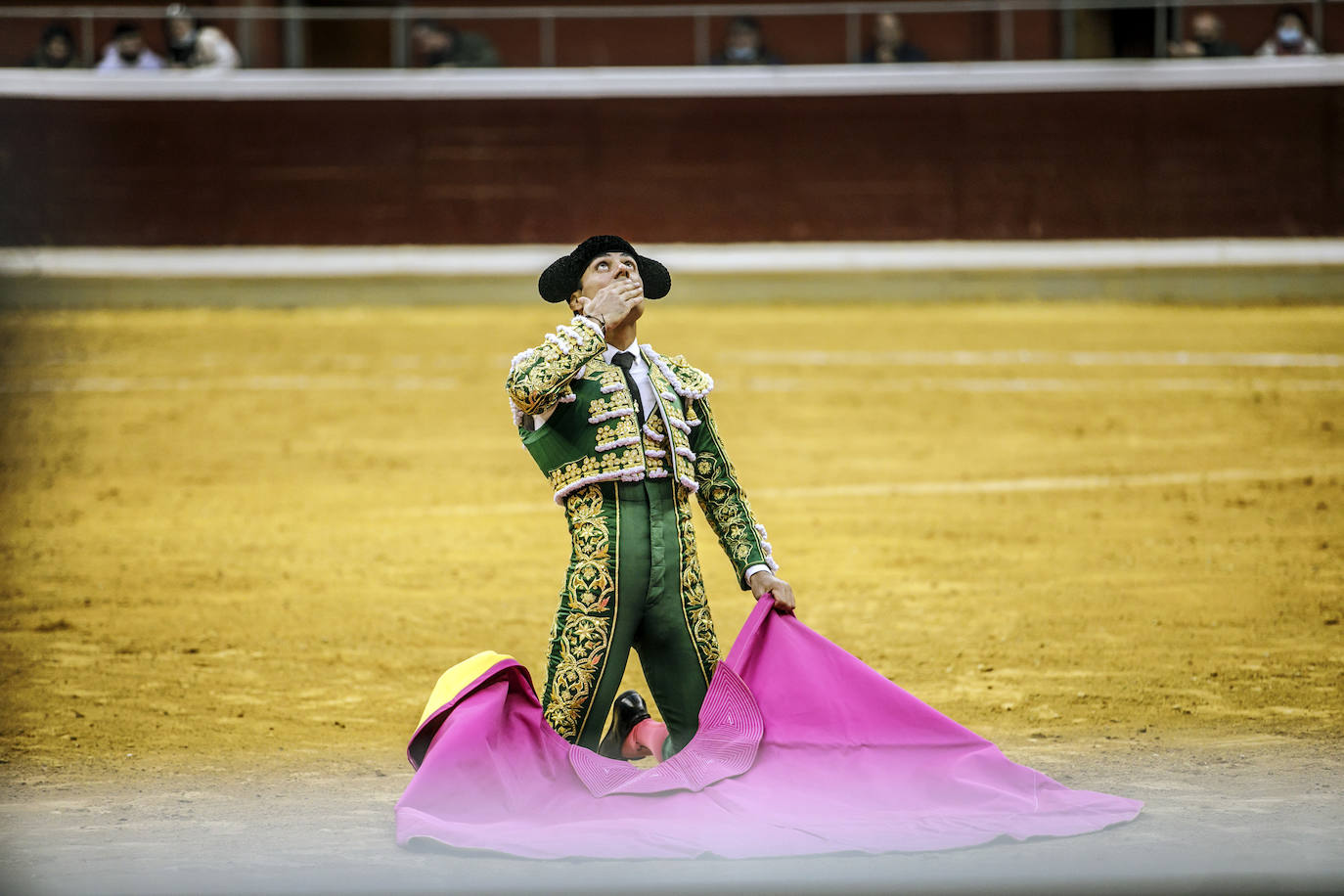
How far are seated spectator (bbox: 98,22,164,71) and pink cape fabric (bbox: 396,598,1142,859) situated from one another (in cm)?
1229

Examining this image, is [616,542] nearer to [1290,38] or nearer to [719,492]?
[719,492]

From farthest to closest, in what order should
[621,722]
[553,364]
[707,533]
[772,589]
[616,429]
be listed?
1. [707,533]
2. [621,722]
3. [772,589]
4. [616,429]
5. [553,364]

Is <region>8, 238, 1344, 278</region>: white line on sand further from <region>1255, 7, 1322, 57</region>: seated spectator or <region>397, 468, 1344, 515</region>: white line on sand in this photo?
<region>397, 468, 1344, 515</region>: white line on sand

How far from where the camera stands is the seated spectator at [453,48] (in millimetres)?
13961

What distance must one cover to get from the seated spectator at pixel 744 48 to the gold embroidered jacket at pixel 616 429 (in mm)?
11438

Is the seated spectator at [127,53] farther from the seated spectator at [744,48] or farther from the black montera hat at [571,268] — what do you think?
the black montera hat at [571,268]

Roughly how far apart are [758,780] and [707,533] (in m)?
3.41

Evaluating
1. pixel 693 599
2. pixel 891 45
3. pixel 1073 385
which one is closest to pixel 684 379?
pixel 693 599

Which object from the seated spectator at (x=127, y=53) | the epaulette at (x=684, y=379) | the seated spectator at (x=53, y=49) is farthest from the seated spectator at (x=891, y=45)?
the epaulette at (x=684, y=379)

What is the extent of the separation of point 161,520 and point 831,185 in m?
9.12

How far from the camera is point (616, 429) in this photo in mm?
3043

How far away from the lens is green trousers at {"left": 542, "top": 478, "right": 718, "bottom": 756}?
3021 millimetres

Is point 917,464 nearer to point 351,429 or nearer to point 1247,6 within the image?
point 351,429

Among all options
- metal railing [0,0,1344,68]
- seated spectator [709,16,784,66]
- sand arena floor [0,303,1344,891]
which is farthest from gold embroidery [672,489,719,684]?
seated spectator [709,16,784,66]
